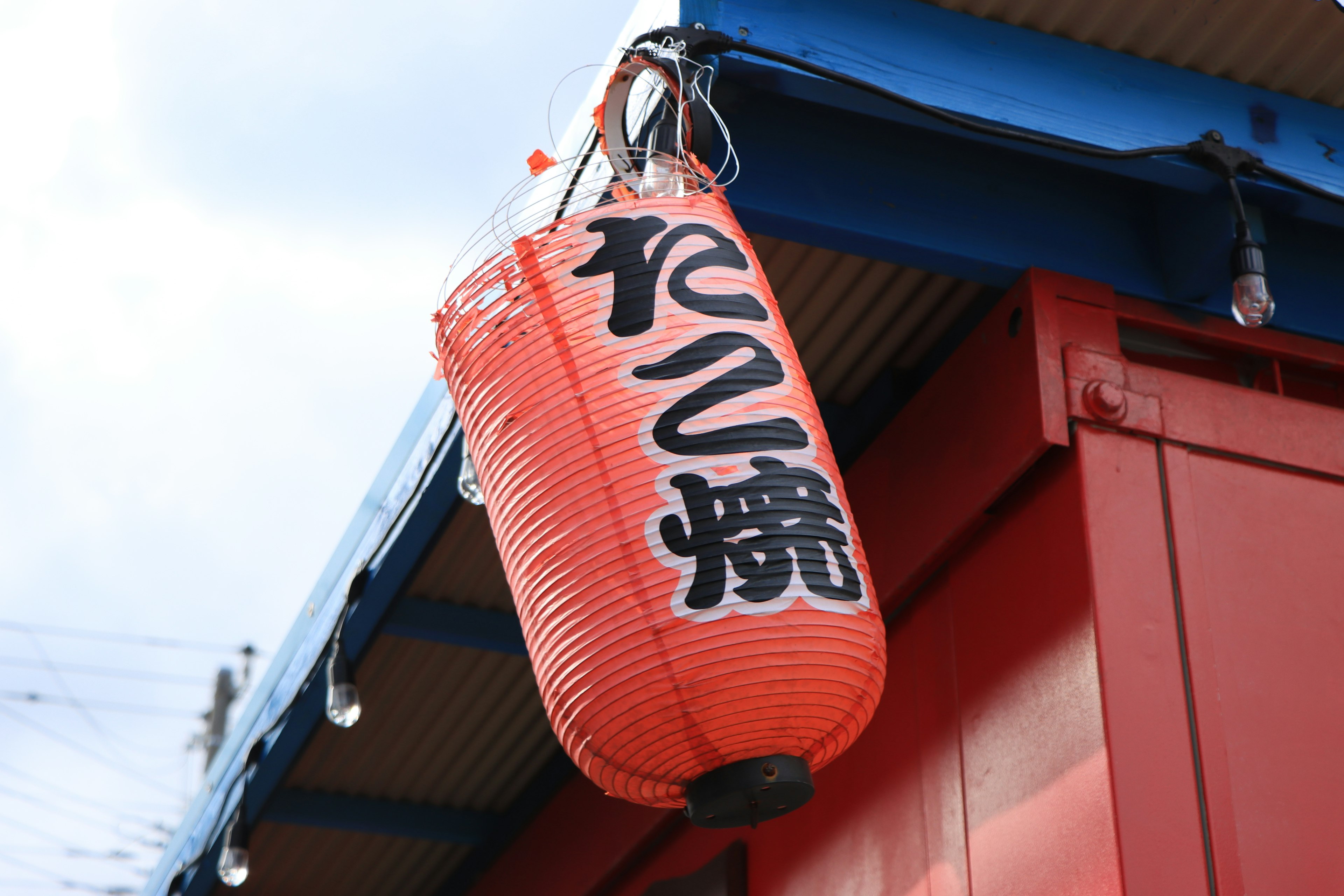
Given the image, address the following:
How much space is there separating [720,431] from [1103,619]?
1.50 m

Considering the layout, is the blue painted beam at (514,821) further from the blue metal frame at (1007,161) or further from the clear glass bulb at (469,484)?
the blue metal frame at (1007,161)

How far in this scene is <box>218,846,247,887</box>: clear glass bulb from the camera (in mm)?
6887

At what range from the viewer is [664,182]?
3.58 m

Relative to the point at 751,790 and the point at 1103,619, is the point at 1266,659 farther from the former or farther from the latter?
the point at 751,790

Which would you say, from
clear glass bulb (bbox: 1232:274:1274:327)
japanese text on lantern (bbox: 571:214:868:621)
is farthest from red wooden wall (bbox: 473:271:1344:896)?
japanese text on lantern (bbox: 571:214:868:621)

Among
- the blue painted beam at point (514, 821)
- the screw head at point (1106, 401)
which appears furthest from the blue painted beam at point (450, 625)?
the screw head at point (1106, 401)

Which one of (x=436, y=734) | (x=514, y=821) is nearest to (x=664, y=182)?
(x=436, y=734)

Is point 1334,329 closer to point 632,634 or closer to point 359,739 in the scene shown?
point 632,634

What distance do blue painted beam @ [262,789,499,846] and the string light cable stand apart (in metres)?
4.94

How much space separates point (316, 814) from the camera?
7.80 m

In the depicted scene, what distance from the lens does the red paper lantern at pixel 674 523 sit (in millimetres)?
2988

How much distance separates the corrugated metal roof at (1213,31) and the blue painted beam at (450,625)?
131 inches

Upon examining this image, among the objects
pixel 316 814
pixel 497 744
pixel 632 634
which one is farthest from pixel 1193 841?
pixel 316 814

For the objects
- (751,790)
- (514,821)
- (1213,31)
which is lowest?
(751,790)
